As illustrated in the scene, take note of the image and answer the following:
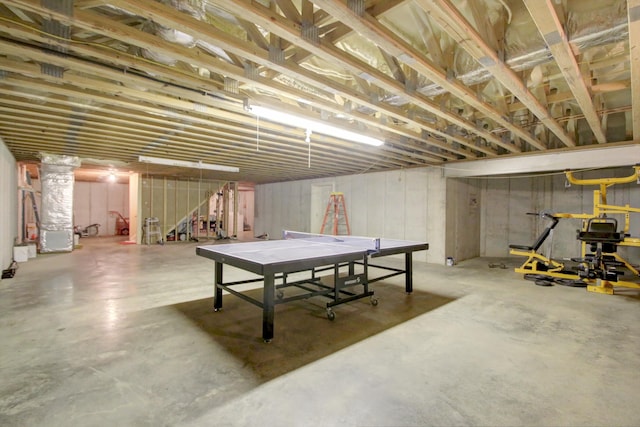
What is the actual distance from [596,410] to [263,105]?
11.7 ft

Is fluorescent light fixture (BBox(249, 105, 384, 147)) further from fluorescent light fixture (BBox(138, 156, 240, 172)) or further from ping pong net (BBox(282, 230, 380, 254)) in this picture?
fluorescent light fixture (BBox(138, 156, 240, 172))

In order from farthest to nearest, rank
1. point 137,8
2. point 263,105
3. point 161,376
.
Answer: point 263,105
point 161,376
point 137,8

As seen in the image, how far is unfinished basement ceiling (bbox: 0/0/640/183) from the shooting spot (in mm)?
1844

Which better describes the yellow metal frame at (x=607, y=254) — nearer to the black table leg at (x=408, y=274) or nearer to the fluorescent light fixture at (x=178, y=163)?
the black table leg at (x=408, y=274)

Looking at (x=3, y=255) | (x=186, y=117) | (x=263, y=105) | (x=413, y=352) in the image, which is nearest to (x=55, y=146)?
(x=3, y=255)

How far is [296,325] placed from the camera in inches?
127

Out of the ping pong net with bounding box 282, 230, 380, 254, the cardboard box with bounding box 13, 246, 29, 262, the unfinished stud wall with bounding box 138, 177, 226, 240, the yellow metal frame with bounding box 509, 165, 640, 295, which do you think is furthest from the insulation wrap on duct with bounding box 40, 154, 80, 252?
the yellow metal frame with bounding box 509, 165, 640, 295

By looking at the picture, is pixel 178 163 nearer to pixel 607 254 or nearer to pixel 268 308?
pixel 268 308

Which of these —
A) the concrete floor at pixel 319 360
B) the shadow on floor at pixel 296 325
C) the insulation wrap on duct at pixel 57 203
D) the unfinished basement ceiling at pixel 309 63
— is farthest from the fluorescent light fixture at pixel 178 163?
the shadow on floor at pixel 296 325

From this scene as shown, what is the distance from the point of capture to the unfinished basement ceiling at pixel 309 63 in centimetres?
184

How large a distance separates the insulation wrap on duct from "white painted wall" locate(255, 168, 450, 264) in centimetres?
657

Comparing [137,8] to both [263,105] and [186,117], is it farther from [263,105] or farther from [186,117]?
[186,117]

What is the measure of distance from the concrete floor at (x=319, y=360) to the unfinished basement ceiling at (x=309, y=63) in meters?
2.34

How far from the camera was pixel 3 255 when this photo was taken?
536 centimetres
